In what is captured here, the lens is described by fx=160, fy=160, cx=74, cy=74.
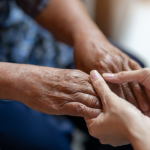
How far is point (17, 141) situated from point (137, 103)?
24.3 inches

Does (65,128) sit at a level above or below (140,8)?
below

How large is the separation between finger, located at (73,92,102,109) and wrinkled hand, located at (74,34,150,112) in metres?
0.14

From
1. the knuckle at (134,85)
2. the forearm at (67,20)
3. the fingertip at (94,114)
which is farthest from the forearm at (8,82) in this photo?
the knuckle at (134,85)

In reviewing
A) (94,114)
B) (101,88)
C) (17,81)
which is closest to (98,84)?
(101,88)

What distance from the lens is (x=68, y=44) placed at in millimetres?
1148

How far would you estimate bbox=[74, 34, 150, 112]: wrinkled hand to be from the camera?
81 cm

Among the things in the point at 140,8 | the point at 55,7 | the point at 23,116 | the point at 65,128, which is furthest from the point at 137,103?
the point at 140,8

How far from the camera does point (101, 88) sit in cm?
69

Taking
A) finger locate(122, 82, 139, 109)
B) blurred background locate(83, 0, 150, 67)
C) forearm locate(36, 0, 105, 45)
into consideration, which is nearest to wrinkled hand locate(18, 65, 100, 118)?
finger locate(122, 82, 139, 109)

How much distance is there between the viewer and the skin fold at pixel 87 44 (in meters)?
0.82

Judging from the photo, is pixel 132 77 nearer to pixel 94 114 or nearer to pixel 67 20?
pixel 94 114

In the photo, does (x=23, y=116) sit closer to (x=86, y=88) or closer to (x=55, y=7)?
(x=86, y=88)

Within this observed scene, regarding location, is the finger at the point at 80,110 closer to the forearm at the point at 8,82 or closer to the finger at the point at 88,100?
the finger at the point at 88,100

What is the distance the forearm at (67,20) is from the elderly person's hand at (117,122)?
43 cm
